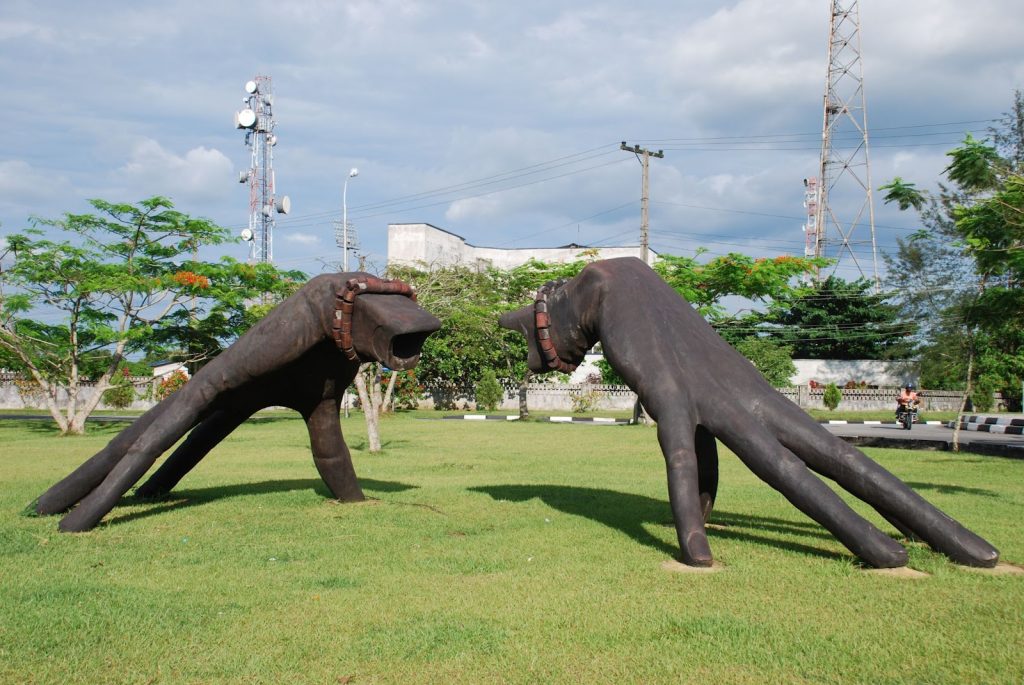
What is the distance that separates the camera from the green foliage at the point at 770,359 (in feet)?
117

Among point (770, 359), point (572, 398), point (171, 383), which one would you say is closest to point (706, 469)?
point (770, 359)

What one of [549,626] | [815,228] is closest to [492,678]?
[549,626]

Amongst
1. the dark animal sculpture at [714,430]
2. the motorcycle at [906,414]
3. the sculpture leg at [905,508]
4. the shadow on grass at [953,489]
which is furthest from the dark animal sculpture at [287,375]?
the motorcycle at [906,414]

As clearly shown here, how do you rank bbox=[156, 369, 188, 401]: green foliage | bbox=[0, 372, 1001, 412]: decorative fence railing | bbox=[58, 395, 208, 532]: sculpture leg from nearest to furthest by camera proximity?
1. bbox=[58, 395, 208, 532]: sculpture leg
2. bbox=[156, 369, 188, 401]: green foliage
3. bbox=[0, 372, 1001, 412]: decorative fence railing

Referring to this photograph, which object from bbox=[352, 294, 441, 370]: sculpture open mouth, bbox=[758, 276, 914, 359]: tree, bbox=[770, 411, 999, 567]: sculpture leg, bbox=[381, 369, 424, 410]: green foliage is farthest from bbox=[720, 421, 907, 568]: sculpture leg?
bbox=[758, 276, 914, 359]: tree

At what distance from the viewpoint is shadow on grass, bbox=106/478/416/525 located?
31.1 feet

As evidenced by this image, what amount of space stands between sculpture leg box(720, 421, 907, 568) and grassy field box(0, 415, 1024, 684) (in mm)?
261

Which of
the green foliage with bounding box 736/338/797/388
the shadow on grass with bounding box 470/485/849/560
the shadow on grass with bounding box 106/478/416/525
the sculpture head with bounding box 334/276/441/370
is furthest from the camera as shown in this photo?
the green foliage with bounding box 736/338/797/388

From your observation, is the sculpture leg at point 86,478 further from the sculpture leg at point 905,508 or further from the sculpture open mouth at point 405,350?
the sculpture leg at point 905,508

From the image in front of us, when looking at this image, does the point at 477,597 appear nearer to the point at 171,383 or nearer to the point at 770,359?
the point at 171,383

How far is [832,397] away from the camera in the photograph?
3644cm

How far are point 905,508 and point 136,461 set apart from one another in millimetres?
6940

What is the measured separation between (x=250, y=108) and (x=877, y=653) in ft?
151

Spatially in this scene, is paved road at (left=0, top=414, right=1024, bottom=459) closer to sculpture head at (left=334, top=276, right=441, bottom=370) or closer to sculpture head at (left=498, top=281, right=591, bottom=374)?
sculpture head at (left=498, top=281, right=591, bottom=374)
